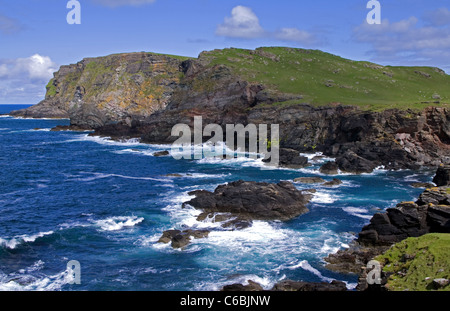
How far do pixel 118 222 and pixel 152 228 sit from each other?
15.6ft

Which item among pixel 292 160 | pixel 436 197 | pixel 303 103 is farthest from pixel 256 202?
pixel 303 103

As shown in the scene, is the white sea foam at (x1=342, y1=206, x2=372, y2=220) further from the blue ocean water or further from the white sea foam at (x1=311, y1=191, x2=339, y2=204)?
the white sea foam at (x1=311, y1=191, x2=339, y2=204)

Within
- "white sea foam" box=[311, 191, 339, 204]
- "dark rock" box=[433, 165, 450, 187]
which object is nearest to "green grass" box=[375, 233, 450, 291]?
"white sea foam" box=[311, 191, 339, 204]

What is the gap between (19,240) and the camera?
38.4m

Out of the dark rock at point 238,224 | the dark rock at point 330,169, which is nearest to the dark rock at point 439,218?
the dark rock at point 238,224

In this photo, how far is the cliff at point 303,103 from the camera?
78.9 metres

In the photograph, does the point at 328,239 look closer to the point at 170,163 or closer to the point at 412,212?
the point at 412,212

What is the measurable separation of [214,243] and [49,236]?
55.7ft

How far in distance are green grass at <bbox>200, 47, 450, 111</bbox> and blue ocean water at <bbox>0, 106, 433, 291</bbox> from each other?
3523 centimetres

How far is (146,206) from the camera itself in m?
49.7

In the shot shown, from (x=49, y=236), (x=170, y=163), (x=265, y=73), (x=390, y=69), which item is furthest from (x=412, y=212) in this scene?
(x=390, y=69)

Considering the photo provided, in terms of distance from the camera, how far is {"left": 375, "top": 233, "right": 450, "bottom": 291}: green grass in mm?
21812

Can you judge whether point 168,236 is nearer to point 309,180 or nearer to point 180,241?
point 180,241

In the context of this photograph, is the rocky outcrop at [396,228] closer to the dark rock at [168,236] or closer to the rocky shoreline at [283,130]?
the rocky shoreline at [283,130]
